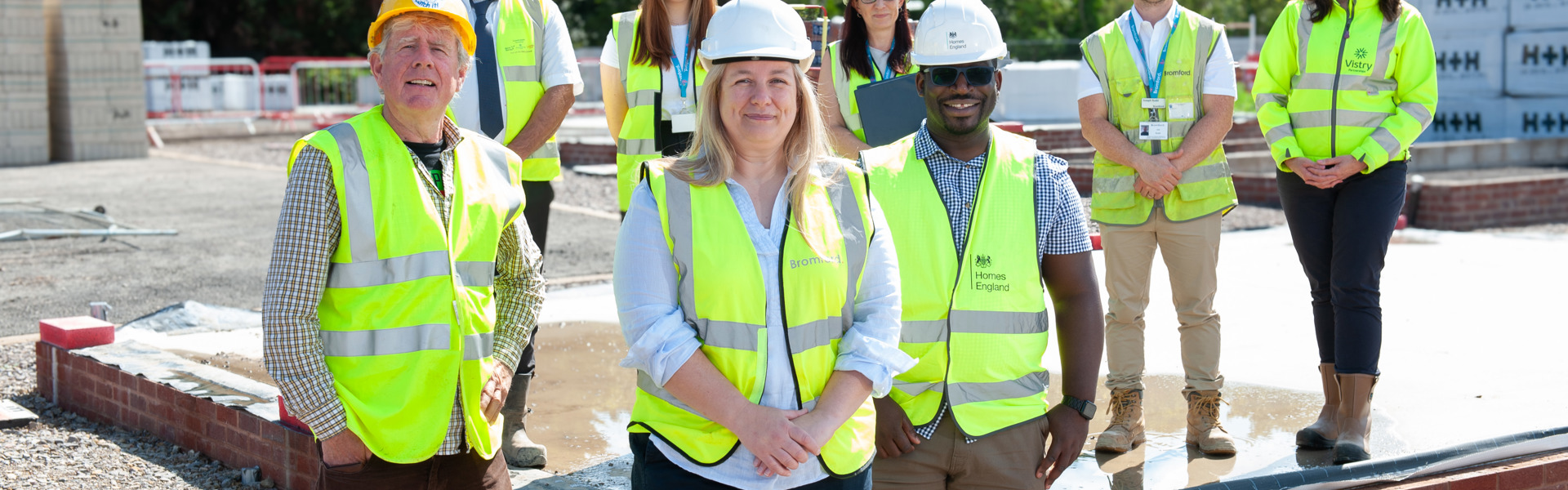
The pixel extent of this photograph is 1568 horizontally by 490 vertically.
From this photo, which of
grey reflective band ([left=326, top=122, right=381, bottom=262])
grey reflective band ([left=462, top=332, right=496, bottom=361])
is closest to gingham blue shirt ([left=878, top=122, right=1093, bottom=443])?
grey reflective band ([left=462, top=332, right=496, bottom=361])

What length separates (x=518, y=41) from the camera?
490 cm

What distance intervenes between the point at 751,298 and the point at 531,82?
8.52 ft

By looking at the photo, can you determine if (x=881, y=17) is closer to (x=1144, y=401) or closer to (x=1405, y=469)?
(x=1144, y=401)

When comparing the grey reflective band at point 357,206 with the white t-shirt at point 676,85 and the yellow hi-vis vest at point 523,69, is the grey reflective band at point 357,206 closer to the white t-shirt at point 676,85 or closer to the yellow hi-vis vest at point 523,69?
the yellow hi-vis vest at point 523,69

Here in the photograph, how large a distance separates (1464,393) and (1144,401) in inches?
49.6

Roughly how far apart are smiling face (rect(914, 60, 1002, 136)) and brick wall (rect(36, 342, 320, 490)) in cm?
227

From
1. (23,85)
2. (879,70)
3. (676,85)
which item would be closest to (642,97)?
(676,85)

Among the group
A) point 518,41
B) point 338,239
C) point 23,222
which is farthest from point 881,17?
point 23,222

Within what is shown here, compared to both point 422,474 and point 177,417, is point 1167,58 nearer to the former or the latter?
point 422,474

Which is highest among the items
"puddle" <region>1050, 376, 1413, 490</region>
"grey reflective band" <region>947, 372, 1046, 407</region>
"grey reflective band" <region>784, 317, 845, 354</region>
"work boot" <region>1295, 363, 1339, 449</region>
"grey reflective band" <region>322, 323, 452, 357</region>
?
"grey reflective band" <region>784, 317, 845, 354</region>

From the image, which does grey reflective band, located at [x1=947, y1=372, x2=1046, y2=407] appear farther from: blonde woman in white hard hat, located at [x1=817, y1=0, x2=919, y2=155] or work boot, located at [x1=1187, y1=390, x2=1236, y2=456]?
blonde woman in white hard hat, located at [x1=817, y1=0, x2=919, y2=155]

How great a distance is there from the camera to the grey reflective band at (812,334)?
267 centimetres

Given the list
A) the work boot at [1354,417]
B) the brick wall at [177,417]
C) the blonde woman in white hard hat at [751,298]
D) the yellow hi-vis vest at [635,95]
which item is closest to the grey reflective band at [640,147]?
the yellow hi-vis vest at [635,95]

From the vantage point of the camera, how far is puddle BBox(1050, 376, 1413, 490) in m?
4.33
